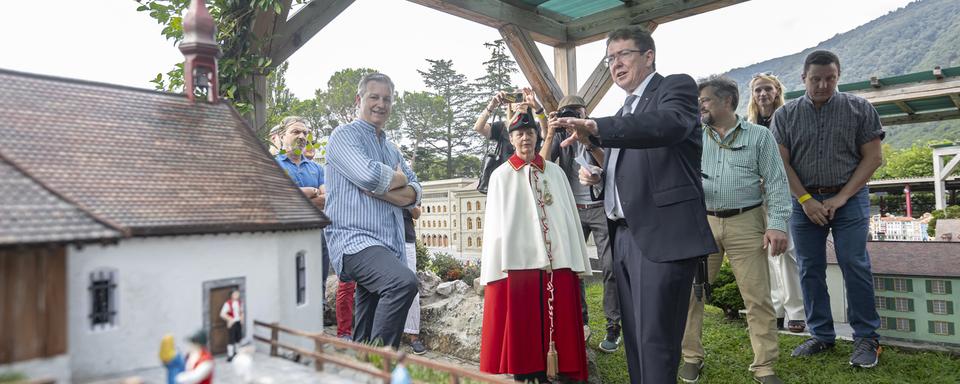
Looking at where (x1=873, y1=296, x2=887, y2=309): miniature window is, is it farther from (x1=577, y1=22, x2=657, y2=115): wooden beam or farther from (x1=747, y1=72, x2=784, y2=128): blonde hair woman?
(x1=577, y1=22, x2=657, y2=115): wooden beam

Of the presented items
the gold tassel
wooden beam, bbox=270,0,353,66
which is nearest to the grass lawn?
the gold tassel

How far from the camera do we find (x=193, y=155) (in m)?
2.00

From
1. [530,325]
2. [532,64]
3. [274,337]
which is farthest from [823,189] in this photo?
[274,337]

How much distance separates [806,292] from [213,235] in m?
→ 5.50

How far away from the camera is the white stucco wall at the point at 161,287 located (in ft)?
5.17

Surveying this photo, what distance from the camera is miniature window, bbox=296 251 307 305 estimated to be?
222 cm

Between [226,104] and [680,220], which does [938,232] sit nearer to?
[680,220]

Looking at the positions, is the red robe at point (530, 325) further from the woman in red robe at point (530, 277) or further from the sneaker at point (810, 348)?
the sneaker at point (810, 348)

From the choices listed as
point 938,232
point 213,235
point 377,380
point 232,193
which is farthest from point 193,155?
point 938,232

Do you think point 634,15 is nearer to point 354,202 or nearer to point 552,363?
point 552,363

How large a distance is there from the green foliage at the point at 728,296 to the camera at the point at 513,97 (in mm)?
3747

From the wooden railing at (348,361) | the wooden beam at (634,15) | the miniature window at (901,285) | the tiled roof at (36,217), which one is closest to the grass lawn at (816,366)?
the miniature window at (901,285)

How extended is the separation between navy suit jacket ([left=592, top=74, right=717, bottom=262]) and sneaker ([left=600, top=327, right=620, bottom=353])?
2.80 metres

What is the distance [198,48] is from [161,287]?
982 mm
